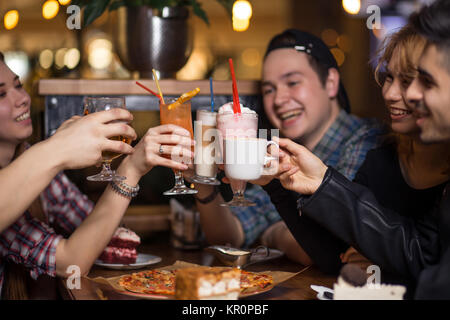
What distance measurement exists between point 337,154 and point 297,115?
0.82 feet

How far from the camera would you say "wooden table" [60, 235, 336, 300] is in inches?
58.7

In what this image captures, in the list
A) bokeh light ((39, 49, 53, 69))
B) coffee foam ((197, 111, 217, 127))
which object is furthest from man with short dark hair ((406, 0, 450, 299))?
bokeh light ((39, 49, 53, 69))

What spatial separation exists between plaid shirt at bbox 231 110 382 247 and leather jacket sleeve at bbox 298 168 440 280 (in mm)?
523

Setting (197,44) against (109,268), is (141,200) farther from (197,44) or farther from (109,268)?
(197,44)

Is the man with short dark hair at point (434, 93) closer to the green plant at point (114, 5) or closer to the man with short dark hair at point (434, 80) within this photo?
the man with short dark hair at point (434, 80)

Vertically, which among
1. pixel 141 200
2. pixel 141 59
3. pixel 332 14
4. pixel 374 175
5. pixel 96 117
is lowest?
pixel 141 200

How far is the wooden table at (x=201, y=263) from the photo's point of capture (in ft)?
4.90

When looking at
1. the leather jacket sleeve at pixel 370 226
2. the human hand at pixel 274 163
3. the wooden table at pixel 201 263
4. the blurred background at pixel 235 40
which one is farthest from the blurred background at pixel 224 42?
the leather jacket sleeve at pixel 370 226

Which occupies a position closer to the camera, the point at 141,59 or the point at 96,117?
the point at 96,117

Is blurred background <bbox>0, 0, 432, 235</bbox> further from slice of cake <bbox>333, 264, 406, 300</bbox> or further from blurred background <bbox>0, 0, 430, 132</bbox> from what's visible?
slice of cake <bbox>333, 264, 406, 300</bbox>

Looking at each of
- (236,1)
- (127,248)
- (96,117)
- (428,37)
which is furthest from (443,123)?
(236,1)

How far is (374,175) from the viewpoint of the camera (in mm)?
1913

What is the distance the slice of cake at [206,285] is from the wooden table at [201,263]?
20 centimetres

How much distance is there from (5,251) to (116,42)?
1084 millimetres
